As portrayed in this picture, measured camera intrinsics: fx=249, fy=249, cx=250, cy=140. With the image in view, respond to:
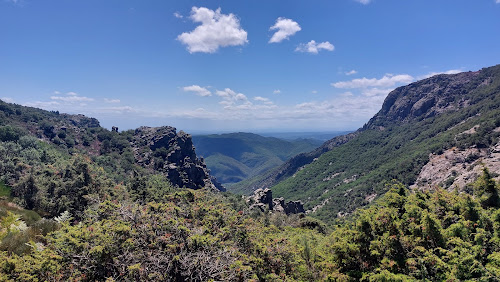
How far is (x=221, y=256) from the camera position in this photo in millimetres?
10070

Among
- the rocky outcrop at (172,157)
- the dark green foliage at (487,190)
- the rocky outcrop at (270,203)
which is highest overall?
the dark green foliage at (487,190)

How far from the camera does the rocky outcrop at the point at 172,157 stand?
105m

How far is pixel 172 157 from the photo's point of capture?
4550 inches

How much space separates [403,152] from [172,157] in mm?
131628

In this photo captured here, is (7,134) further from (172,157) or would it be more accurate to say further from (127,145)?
(172,157)

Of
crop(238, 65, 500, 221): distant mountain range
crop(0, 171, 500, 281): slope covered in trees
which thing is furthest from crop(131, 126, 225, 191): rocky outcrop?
crop(0, 171, 500, 281): slope covered in trees

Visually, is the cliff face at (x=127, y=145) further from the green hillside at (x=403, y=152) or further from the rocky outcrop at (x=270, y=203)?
the green hillside at (x=403, y=152)

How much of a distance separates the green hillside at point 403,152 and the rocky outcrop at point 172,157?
58.6m

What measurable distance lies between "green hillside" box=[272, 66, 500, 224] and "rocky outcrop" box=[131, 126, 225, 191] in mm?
58569

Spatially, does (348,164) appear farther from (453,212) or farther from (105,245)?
(105,245)

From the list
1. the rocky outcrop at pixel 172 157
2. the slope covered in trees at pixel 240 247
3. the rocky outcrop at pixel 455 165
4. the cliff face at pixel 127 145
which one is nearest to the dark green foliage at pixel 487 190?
the slope covered in trees at pixel 240 247

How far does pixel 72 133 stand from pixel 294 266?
13317 centimetres

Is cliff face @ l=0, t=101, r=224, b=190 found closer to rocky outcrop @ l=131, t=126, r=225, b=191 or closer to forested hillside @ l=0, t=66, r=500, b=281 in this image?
rocky outcrop @ l=131, t=126, r=225, b=191

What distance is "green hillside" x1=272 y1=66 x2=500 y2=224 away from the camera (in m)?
114
